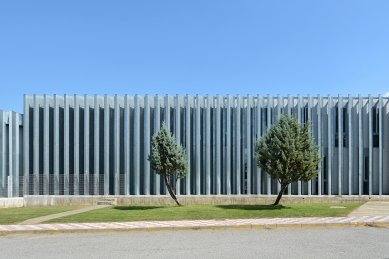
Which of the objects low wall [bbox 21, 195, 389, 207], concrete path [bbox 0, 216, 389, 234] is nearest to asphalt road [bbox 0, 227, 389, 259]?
concrete path [bbox 0, 216, 389, 234]

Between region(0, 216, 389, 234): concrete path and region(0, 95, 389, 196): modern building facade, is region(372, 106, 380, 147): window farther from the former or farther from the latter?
region(0, 216, 389, 234): concrete path

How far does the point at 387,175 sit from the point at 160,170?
807 inches

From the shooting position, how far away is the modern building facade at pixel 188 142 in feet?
110

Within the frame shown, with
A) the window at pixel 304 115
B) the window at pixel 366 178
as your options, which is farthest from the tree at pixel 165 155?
the window at pixel 366 178

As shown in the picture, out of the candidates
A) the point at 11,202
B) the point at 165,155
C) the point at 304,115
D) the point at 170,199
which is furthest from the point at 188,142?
the point at 11,202

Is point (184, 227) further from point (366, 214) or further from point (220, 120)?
point (220, 120)

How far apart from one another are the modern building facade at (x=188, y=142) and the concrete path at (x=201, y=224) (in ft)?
51.1

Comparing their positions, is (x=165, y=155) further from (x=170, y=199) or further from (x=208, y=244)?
(x=208, y=244)

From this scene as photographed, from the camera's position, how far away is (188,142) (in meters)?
34.2

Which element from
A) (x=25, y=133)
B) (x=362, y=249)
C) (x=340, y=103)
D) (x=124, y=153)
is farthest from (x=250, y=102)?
(x=362, y=249)

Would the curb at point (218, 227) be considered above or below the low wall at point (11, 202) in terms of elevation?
above

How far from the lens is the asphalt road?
11.2 metres

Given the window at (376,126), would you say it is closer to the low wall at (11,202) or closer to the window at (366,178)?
the window at (366,178)

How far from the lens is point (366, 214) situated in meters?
21.1
